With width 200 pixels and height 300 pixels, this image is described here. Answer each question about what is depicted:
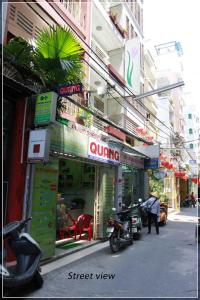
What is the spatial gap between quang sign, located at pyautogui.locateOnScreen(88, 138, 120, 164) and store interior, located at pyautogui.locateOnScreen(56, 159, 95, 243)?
1.00m

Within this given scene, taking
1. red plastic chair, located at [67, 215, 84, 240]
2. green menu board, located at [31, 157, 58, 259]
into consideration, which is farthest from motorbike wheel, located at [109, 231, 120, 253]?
green menu board, located at [31, 157, 58, 259]

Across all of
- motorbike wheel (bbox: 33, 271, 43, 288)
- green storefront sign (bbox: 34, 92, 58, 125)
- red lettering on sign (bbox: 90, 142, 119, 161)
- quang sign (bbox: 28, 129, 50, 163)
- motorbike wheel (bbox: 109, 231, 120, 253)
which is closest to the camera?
motorbike wheel (bbox: 33, 271, 43, 288)

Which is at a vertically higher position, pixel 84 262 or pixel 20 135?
pixel 20 135

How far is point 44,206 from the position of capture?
7371 mm

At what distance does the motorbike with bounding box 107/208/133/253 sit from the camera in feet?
28.1

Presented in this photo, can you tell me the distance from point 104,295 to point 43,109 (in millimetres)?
4045

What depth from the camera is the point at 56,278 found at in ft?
20.2

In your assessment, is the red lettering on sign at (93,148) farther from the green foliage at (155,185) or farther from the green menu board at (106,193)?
the green foliage at (155,185)

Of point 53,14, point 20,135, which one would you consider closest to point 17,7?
point 53,14

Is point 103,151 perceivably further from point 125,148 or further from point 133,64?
point 133,64

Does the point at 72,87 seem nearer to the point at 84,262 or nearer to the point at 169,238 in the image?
the point at 84,262

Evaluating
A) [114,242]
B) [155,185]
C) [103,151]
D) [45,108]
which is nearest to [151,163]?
[155,185]

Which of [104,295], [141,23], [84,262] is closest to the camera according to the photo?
[104,295]

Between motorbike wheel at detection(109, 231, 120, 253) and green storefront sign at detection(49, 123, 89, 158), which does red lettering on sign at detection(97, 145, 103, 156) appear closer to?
green storefront sign at detection(49, 123, 89, 158)
